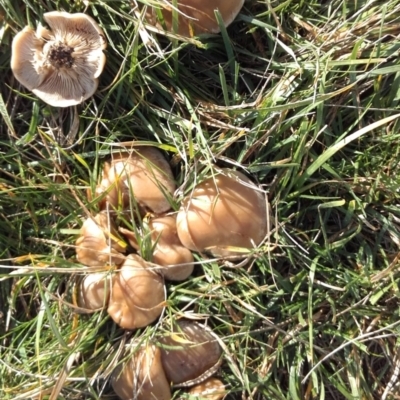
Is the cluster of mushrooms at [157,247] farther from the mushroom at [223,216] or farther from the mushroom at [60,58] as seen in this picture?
the mushroom at [60,58]

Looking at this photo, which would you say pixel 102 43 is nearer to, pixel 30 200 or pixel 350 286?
pixel 30 200

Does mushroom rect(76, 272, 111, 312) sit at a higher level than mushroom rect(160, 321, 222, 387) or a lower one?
higher

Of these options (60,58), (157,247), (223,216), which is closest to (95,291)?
(157,247)

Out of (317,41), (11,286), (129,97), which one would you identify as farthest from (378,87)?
(11,286)

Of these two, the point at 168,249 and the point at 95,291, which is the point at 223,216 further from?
the point at 95,291

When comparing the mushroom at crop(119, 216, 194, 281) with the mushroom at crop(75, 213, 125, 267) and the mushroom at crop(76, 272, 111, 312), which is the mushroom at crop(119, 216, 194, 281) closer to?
the mushroom at crop(75, 213, 125, 267)

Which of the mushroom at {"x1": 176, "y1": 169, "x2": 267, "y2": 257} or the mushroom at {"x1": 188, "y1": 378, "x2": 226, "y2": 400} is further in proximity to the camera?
the mushroom at {"x1": 188, "y1": 378, "x2": 226, "y2": 400}

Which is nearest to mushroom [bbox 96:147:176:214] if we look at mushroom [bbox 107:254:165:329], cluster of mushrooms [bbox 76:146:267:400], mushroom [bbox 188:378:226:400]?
cluster of mushrooms [bbox 76:146:267:400]

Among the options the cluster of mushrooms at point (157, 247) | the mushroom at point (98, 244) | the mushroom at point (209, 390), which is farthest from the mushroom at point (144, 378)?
the mushroom at point (98, 244)
